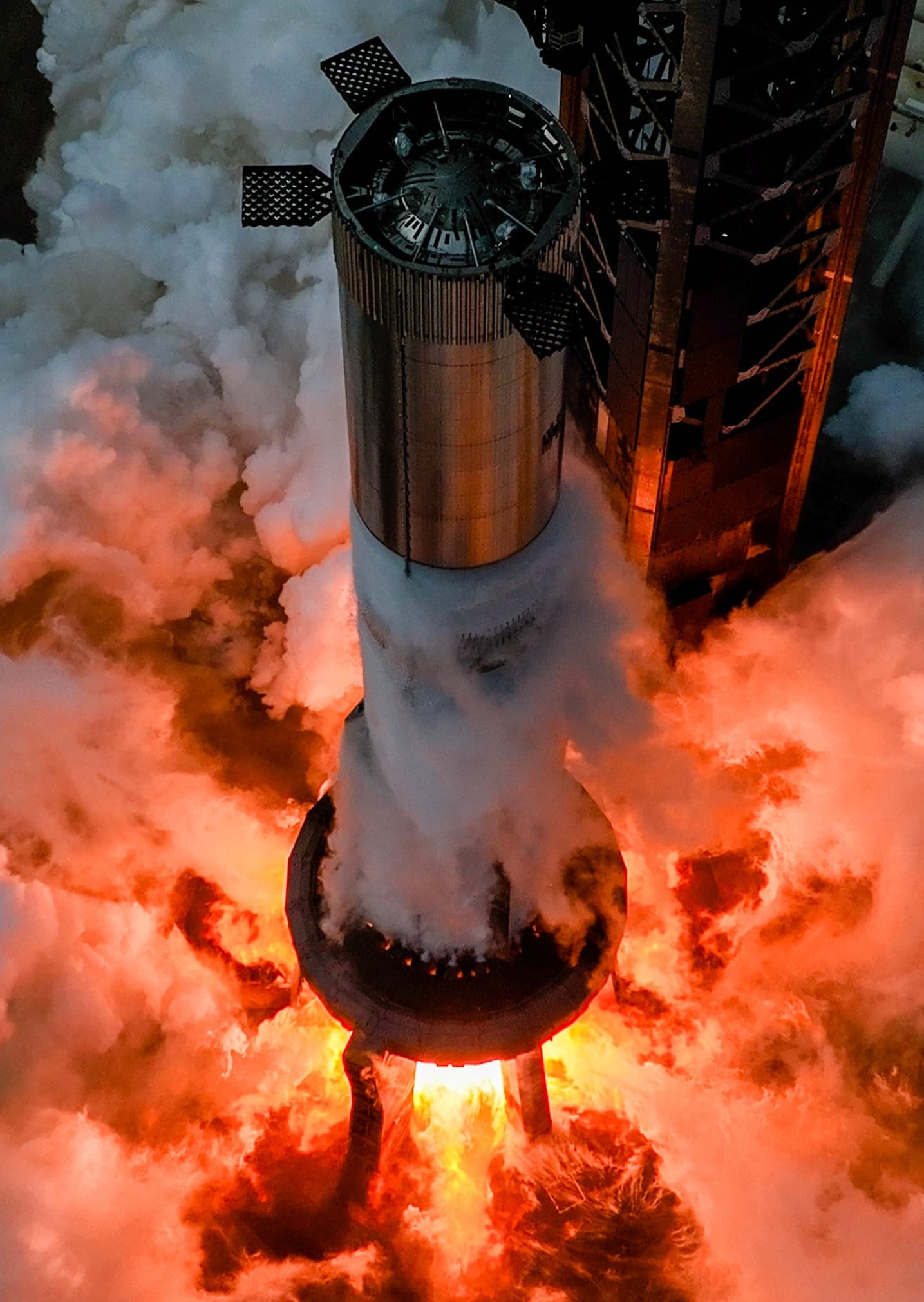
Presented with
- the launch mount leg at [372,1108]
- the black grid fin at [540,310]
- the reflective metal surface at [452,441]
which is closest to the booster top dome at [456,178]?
the black grid fin at [540,310]

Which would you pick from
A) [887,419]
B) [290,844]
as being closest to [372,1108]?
[290,844]

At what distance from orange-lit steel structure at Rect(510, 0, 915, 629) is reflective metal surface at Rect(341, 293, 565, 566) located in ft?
6.56

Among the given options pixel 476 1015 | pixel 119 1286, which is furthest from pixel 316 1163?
pixel 476 1015

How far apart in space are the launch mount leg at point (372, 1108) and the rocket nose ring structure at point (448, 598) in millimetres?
52

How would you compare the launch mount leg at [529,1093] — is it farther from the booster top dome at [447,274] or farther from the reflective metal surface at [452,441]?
the booster top dome at [447,274]

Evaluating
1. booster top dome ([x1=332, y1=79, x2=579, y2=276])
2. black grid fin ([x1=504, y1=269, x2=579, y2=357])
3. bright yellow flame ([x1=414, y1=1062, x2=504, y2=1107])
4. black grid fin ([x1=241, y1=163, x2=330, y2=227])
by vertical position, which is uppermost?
booster top dome ([x1=332, y1=79, x2=579, y2=276])

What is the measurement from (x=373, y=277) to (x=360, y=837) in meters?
9.90

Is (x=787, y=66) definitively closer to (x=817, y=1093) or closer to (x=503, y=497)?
(x=503, y=497)

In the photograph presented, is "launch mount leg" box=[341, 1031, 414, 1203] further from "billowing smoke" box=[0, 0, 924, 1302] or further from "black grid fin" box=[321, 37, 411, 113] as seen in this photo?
"black grid fin" box=[321, 37, 411, 113]

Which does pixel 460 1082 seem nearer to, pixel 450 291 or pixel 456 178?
pixel 450 291

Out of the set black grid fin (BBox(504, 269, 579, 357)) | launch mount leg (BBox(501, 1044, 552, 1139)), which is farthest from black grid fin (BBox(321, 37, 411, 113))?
launch mount leg (BBox(501, 1044, 552, 1139))

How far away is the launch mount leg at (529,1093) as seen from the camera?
2103 centimetres

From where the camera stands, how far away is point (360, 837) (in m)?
20.5

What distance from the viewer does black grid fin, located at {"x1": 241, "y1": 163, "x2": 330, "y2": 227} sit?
1341cm
